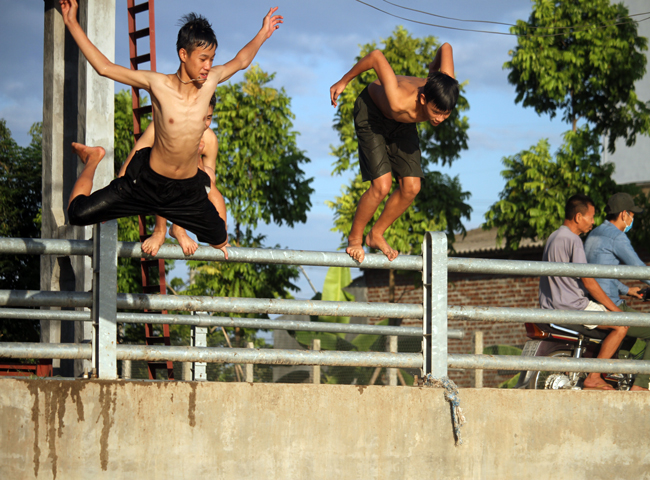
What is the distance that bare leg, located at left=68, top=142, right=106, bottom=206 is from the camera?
3842mm

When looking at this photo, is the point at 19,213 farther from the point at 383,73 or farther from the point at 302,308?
the point at 302,308

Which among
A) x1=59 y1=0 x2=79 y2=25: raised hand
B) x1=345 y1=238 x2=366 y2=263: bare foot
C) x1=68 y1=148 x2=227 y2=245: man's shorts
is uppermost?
x1=59 y1=0 x2=79 y2=25: raised hand

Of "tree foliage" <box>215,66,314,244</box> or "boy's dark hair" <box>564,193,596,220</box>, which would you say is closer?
"boy's dark hair" <box>564,193,596,220</box>

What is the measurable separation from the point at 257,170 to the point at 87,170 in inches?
482

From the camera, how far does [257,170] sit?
638 inches

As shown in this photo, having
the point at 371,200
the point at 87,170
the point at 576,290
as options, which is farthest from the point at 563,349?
the point at 87,170

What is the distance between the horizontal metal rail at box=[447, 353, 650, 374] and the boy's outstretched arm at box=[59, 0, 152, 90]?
2368mm

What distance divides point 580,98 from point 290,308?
15.5m

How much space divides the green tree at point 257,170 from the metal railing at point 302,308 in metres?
12.0

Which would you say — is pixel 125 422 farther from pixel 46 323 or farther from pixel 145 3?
pixel 145 3

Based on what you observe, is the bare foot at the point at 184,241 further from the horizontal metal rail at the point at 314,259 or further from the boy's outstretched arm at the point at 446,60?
the boy's outstretched arm at the point at 446,60

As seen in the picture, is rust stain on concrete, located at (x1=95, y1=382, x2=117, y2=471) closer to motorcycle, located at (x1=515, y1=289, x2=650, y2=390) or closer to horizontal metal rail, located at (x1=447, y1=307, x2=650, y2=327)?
horizontal metal rail, located at (x1=447, y1=307, x2=650, y2=327)

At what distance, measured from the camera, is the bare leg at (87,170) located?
384cm

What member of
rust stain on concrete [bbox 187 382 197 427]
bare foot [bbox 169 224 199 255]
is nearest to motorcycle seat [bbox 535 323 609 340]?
bare foot [bbox 169 224 199 255]
